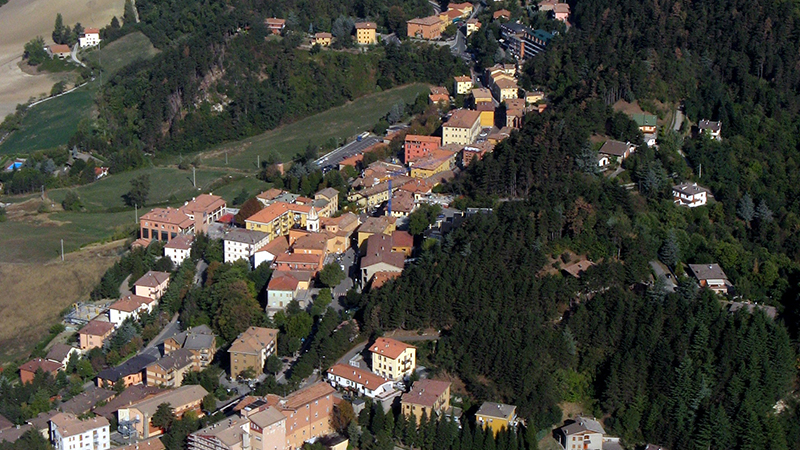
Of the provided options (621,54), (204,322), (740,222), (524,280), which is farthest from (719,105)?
(204,322)

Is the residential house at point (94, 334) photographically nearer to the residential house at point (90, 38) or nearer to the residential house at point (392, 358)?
the residential house at point (392, 358)

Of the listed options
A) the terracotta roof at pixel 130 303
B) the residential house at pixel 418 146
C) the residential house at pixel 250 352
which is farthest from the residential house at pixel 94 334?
the residential house at pixel 418 146

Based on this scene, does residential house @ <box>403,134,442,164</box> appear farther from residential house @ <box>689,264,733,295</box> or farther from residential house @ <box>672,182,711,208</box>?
residential house @ <box>689,264,733,295</box>

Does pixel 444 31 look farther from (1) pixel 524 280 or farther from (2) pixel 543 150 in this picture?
(1) pixel 524 280

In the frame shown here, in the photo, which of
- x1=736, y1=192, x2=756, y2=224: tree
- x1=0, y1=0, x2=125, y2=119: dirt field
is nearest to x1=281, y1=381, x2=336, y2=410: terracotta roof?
x1=736, y1=192, x2=756, y2=224: tree

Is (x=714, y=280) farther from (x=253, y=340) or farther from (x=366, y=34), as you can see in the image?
(x=366, y=34)

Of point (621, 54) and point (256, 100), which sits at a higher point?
point (621, 54)
